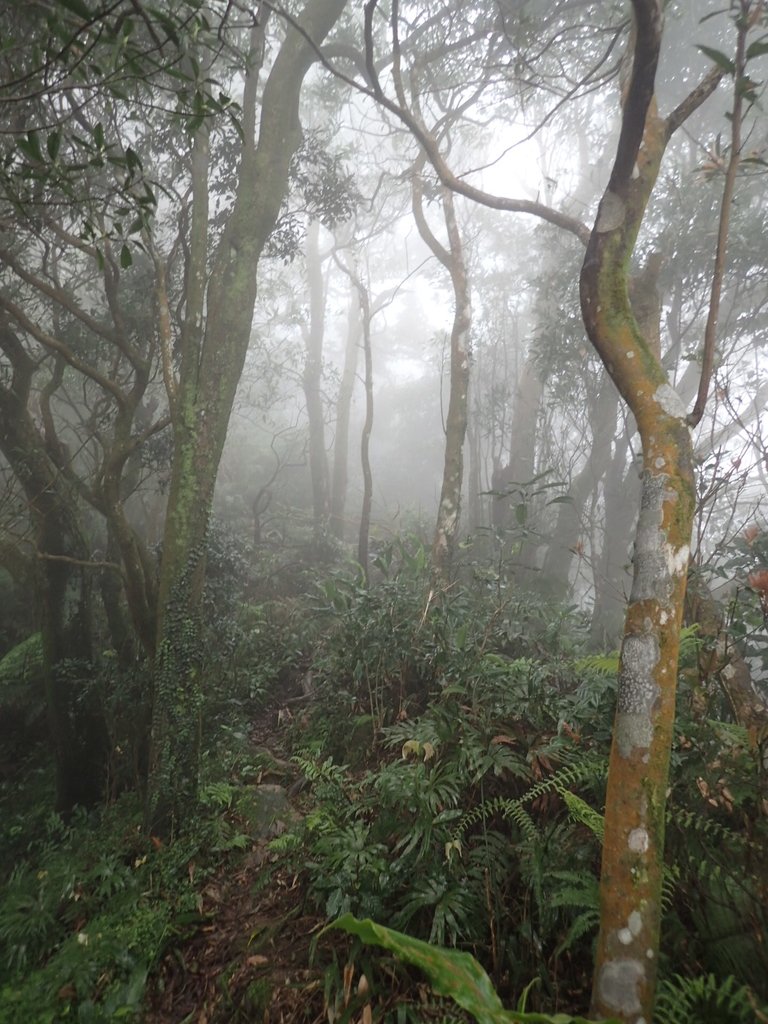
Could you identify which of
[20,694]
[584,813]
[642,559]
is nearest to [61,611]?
[20,694]

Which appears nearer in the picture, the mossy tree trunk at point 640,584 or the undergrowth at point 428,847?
the mossy tree trunk at point 640,584

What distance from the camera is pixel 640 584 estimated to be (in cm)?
201

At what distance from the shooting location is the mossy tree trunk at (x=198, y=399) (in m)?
3.86

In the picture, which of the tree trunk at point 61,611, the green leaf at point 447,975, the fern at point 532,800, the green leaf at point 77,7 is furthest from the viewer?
the tree trunk at point 61,611

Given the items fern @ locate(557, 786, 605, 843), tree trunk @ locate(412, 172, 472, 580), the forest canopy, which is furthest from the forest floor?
tree trunk @ locate(412, 172, 472, 580)

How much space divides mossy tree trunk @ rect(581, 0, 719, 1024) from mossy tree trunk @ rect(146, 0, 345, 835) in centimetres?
248

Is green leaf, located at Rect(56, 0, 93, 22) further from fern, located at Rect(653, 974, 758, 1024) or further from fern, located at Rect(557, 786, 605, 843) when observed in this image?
fern, located at Rect(653, 974, 758, 1024)

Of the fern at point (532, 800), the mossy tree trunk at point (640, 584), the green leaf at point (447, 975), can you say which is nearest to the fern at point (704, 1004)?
the mossy tree trunk at point (640, 584)

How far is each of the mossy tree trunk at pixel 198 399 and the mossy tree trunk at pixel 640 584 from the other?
2.48 meters

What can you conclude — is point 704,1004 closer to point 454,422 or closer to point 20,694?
point 454,422

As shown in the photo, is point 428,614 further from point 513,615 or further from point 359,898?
point 359,898

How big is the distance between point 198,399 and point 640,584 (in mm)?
3488

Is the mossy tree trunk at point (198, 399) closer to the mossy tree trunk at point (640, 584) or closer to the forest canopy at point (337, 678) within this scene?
the forest canopy at point (337, 678)

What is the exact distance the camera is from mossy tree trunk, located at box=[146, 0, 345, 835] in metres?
3.86
